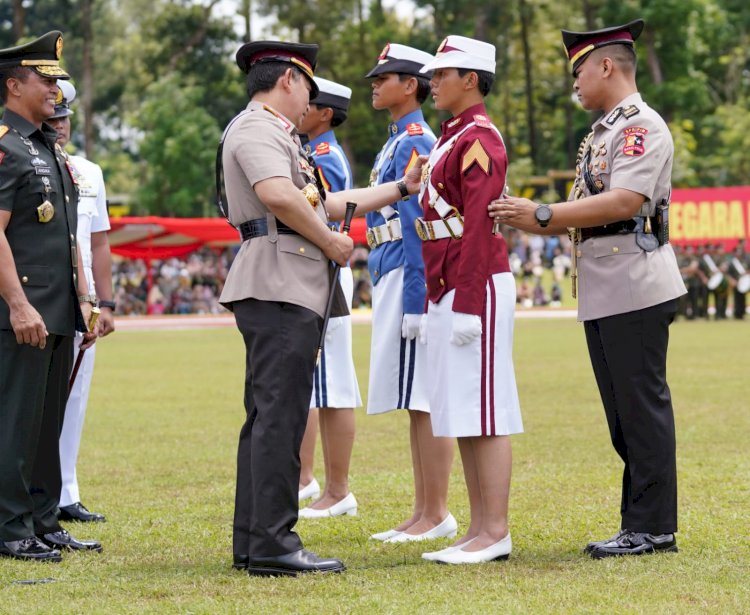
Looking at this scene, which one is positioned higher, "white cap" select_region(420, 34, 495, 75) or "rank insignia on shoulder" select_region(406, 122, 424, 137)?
"white cap" select_region(420, 34, 495, 75)

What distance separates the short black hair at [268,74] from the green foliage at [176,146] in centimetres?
4497

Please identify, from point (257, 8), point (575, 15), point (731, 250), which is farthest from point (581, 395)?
point (575, 15)

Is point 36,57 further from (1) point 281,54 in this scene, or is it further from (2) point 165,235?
(2) point 165,235

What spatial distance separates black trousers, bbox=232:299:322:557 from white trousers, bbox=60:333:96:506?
6.88 ft

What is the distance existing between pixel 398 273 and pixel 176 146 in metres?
44.4

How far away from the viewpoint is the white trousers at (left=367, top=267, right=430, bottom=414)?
646cm

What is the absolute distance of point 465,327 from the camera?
546 cm

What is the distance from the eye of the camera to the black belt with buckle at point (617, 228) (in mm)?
5715

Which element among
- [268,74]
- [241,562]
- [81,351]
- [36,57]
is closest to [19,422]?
[81,351]

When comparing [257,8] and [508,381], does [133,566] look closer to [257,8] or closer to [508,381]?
[508,381]

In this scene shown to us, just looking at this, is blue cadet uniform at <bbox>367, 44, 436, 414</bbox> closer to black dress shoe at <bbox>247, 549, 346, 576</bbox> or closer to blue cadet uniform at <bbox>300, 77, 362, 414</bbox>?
blue cadet uniform at <bbox>300, 77, 362, 414</bbox>

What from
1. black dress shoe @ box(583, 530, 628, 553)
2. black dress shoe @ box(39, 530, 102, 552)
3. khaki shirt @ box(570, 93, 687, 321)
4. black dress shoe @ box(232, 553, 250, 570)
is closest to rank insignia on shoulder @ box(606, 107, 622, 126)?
khaki shirt @ box(570, 93, 687, 321)

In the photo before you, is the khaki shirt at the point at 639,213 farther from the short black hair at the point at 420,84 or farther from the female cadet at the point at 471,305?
the short black hair at the point at 420,84

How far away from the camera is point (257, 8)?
55406 millimetres
